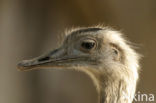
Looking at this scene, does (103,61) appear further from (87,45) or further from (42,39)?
(42,39)

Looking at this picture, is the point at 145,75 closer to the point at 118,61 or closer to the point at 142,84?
the point at 142,84

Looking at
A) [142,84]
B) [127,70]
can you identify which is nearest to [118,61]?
[127,70]

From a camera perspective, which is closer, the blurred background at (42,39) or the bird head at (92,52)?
the bird head at (92,52)

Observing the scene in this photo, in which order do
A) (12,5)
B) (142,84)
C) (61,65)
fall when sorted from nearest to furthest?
(61,65), (142,84), (12,5)

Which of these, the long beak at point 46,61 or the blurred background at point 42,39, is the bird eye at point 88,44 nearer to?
the long beak at point 46,61

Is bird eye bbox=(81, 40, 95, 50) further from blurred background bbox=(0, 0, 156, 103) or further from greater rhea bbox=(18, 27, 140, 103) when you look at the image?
blurred background bbox=(0, 0, 156, 103)

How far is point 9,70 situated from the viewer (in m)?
8.93

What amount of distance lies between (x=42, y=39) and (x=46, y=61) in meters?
4.98

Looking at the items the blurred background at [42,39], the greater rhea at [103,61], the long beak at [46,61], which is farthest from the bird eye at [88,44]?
the blurred background at [42,39]

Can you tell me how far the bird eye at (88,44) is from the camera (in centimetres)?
443

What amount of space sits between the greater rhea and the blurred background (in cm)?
380

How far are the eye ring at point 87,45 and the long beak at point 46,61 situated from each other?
14 cm

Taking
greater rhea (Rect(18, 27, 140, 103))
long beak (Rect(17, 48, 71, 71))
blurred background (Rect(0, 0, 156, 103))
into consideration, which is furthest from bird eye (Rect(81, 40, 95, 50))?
blurred background (Rect(0, 0, 156, 103))

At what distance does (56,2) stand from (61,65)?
4842mm
